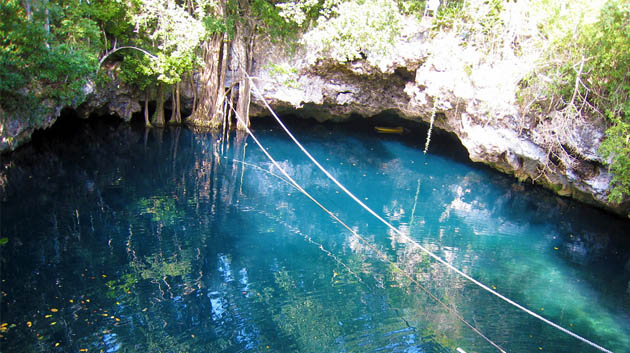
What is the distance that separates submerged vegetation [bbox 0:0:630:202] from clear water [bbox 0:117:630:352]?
5.80ft

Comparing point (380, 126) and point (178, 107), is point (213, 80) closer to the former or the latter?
point (178, 107)

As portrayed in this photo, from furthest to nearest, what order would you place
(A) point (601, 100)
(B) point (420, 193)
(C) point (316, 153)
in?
(C) point (316, 153), (B) point (420, 193), (A) point (601, 100)

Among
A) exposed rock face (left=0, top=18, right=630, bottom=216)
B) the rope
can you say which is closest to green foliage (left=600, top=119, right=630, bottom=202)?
exposed rock face (left=0, top=18, right=630, bottom=216)

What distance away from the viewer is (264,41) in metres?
15.9

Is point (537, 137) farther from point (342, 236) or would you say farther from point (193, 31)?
point (193, 31)

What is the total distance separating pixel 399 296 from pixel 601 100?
6.82 meters

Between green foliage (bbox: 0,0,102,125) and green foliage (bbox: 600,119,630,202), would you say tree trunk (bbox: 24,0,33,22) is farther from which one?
green foliage (bbox: 600,119,630,202)

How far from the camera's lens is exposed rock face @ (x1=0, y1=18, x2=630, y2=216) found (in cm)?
1141

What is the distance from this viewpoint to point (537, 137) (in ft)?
38.5

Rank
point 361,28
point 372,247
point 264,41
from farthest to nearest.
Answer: point 264,41, point 361,28, point 372,247

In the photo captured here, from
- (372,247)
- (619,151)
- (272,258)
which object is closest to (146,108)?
(272,258)

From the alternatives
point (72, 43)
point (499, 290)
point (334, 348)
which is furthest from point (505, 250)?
point (72, 43)

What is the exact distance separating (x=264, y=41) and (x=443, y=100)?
6399mm

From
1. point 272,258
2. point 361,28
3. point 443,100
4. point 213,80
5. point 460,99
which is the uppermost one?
point 361,28
